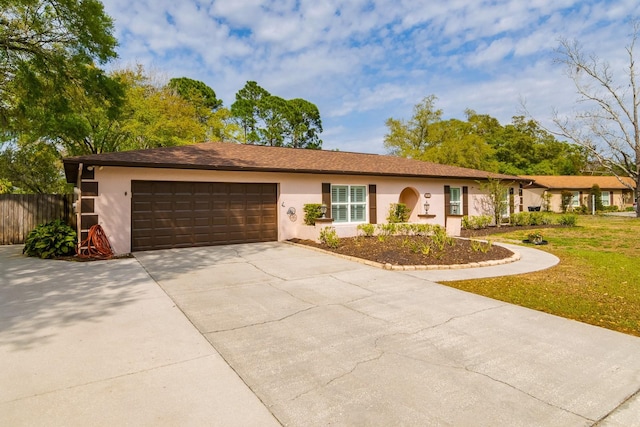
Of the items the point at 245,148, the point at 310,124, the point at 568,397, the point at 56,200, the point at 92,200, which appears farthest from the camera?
the point at 310,124

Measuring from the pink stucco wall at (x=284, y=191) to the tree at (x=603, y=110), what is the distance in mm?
14485

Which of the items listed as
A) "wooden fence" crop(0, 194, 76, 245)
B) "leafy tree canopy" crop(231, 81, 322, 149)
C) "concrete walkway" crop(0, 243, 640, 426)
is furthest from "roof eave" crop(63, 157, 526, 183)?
"leafy tree canopy" crop(231, 81, 322, 149)

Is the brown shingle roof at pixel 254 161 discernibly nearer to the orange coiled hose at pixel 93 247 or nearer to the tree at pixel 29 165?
the orange coiled hose at pixel 93 247

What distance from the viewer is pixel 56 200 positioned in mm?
12117

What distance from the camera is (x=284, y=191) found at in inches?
464

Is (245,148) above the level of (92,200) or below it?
above

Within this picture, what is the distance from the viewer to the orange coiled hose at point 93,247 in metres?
8.66

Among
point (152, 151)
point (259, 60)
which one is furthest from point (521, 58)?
point (152, 151)

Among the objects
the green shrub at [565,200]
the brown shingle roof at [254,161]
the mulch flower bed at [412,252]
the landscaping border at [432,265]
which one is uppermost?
the brown shingle roof at [254,161]

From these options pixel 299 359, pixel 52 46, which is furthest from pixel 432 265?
pixel 52 46

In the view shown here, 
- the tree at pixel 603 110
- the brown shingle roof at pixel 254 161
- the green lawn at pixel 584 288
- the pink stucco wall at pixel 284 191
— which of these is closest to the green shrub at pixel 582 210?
the tree at pixel 603 110

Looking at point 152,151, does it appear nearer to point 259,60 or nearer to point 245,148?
point 245,148

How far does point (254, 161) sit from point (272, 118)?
78.1ft

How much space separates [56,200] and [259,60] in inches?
421
